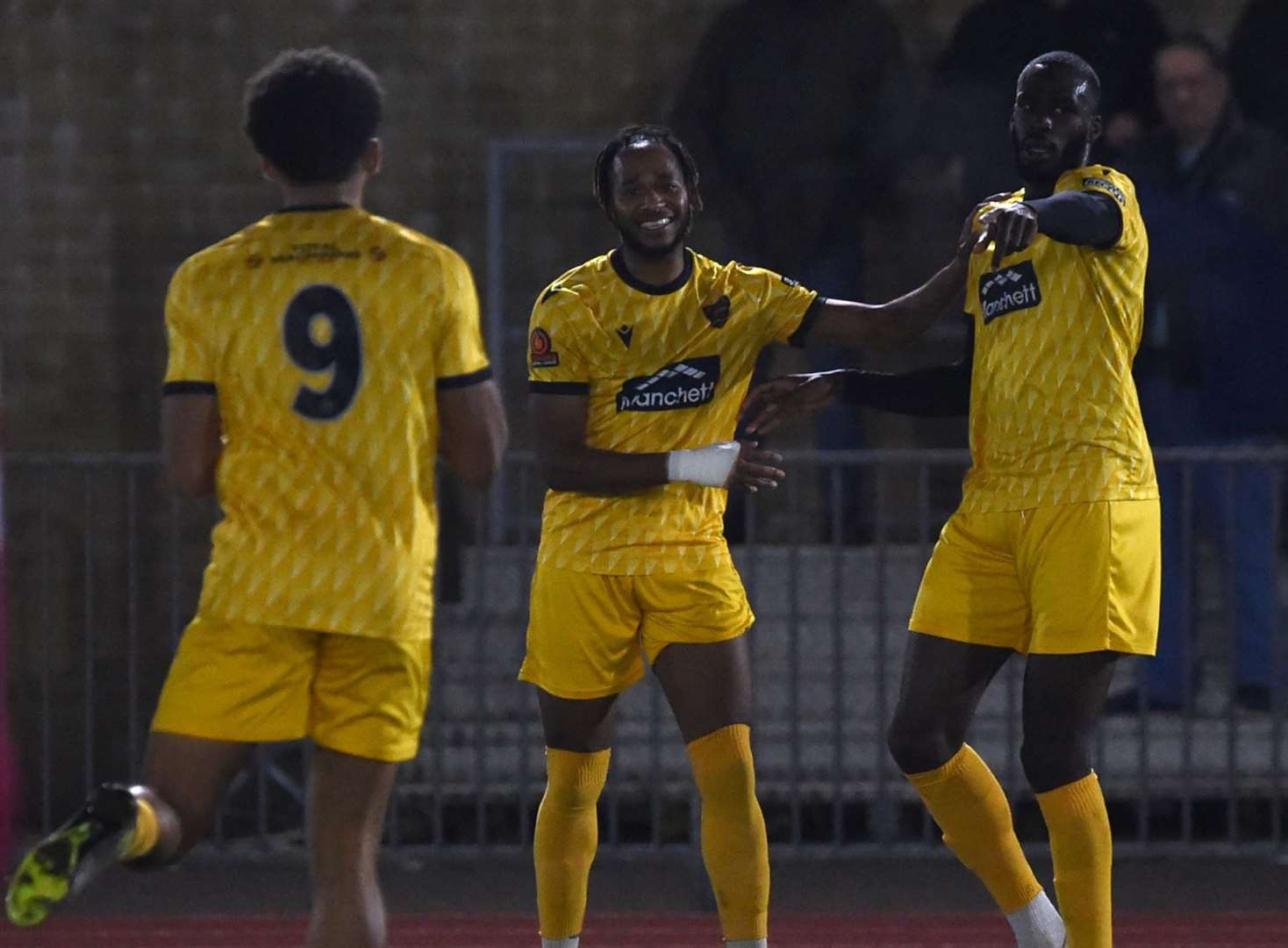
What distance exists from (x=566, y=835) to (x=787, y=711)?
257cm

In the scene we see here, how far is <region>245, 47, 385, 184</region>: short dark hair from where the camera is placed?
482 centimetres

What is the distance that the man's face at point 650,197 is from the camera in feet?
18.4

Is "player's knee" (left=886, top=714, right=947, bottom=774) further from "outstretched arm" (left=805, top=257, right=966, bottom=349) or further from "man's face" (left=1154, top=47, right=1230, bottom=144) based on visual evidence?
"man's face" (left=1154, top=47, right=1230, bottom=144)

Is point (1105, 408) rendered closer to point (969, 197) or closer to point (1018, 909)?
point (1018, 909)

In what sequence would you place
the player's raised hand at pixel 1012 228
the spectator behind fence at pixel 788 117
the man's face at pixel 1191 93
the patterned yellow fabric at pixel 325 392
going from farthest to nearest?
the spectator behind fence at pixel 788 117 < the man's face at pixel 1191 93 < the player's raised hand at pixel 1012 228 < the patterned yellow fabric at pixel 325 392

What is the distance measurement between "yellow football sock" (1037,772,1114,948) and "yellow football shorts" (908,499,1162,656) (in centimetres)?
33

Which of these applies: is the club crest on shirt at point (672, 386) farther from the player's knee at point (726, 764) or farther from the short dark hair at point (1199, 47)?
the short dark hair at point (1199, 47)

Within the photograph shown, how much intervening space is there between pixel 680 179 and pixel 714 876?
61.4 inches

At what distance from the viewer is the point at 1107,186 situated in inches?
218

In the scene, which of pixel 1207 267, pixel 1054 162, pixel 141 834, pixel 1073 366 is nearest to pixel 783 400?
pixel 1073 366

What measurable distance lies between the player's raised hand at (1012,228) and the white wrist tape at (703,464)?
773mm

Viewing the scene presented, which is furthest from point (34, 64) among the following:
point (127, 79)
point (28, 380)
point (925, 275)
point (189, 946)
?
point (189, 946)

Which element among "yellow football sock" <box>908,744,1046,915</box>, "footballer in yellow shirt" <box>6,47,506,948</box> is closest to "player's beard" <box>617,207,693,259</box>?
"footballer in yellow shirt" <box>6,47,506,948</box>

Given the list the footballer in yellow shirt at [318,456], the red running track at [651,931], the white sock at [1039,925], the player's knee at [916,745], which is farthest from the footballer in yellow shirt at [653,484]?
the red running track at [651,931]
